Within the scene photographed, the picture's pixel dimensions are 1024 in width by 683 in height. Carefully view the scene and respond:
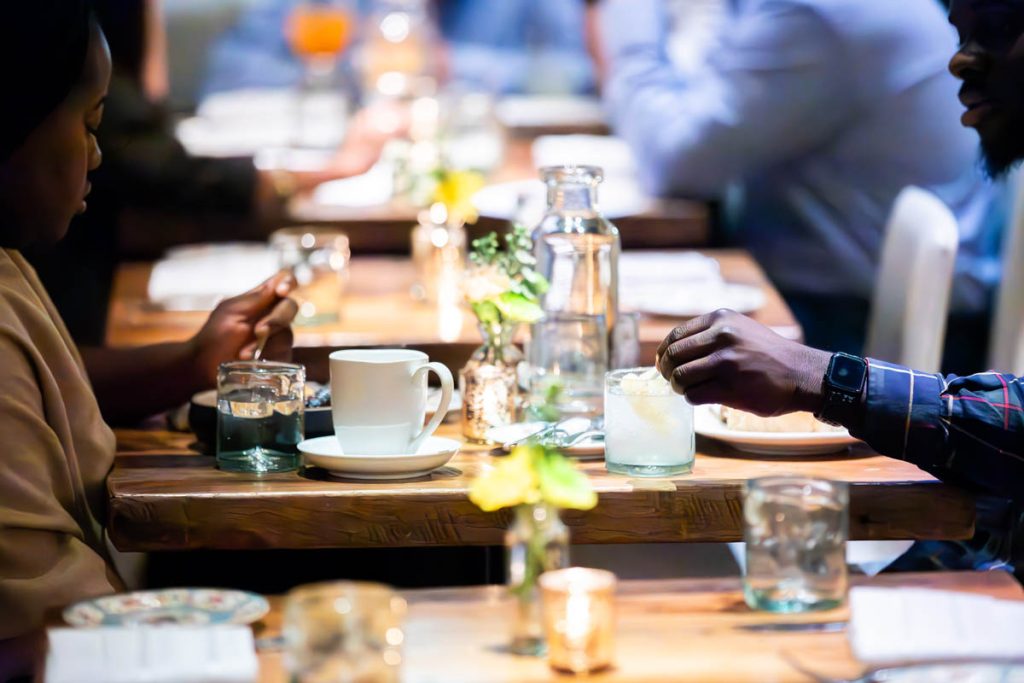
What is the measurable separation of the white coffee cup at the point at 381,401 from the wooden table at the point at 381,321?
0.62 metres

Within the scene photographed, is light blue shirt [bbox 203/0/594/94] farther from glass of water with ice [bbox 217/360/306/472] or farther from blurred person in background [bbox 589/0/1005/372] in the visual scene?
glass of water with ice [bbox 217/360/306/472]

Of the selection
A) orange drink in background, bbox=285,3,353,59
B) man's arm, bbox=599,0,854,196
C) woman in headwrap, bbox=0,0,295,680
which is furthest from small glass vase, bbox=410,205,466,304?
orange drink in background, bbox=285,3,353,59

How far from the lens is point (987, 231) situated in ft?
10.8

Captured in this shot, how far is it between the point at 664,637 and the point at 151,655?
1.30 feet

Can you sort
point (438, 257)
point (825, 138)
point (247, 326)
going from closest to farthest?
point (247, 326) < point (438, 257) < point (825, 138)

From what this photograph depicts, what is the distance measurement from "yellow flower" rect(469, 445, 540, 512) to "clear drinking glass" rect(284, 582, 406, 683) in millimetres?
141

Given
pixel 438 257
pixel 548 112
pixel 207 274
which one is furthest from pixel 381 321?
pixel 548 112

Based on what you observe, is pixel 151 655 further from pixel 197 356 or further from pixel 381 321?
pixel 381 321

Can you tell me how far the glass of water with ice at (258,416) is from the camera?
1594 millimetres

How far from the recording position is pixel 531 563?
1126 mm

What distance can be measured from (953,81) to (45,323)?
2.24 meters

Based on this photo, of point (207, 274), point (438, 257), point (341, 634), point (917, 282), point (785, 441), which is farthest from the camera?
point (207, 274)

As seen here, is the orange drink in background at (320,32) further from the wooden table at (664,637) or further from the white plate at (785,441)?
the wooden table at (664,637)

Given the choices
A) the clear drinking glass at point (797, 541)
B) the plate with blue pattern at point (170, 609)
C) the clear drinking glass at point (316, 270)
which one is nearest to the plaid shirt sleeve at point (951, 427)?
the clear drinking glass at point (797, 541)
